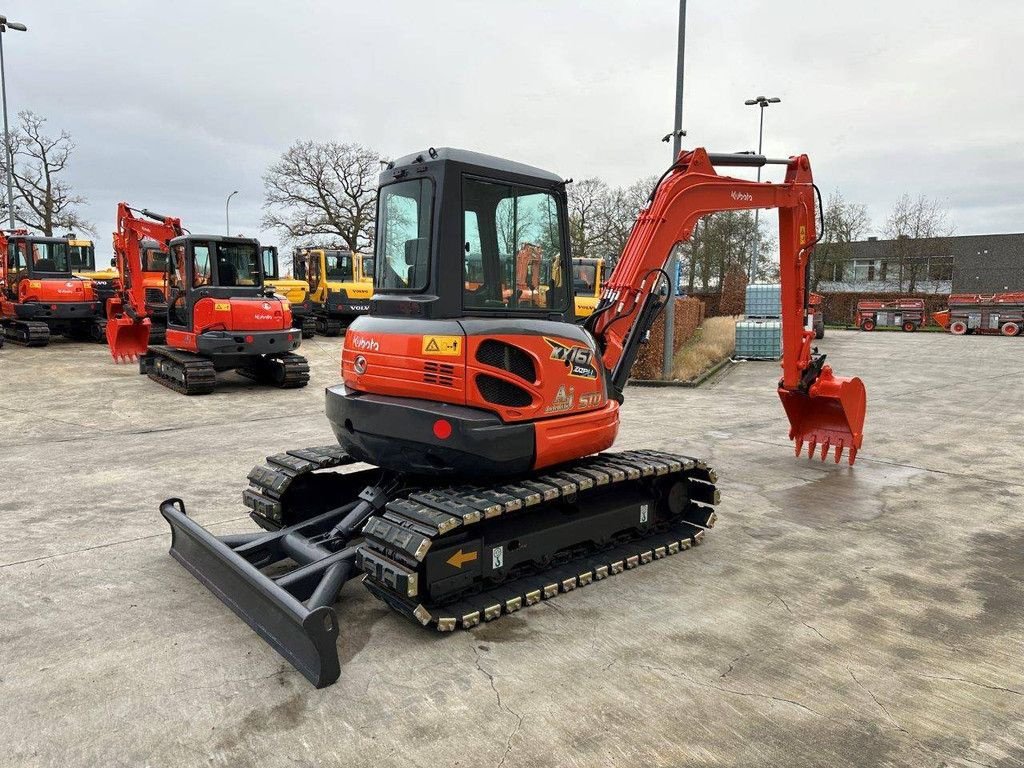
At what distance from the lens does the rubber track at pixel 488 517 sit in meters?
3.99

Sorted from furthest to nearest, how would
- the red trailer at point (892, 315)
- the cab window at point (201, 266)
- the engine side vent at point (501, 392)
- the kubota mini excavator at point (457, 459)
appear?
the red trailer at point (892, 315)
the cab window at point (201, 266)
the engine side vent at point (501, 392)
the kubota mini excavator at point (457, 459)

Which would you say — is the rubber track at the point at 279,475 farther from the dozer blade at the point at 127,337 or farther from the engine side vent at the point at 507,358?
the dozer blade at the point at 127,337

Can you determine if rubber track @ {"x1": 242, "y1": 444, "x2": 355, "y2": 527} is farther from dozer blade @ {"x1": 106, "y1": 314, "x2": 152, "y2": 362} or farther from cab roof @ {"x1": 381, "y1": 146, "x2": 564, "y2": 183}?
dozer blade @ {"x1": 106, "y1": 314, "x2": 152, "y2": 362}

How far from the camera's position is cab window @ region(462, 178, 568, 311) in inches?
181

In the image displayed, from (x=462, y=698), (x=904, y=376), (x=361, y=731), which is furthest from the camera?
(x=904, y=376)

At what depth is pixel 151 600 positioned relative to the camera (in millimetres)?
4559

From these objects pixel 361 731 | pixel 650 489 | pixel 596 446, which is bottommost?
pixel 361 731

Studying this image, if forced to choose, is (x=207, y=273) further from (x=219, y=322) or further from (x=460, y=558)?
(x=460, y=558)

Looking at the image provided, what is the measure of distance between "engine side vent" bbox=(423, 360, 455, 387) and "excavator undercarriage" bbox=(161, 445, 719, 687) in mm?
703

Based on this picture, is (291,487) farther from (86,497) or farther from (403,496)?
(86,497)

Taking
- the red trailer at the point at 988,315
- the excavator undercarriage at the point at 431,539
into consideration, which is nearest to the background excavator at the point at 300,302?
the excavator undercarriage at the point at 431,539

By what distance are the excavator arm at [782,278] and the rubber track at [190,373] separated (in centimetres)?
937

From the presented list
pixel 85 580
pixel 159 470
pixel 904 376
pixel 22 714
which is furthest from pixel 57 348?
pixel 904 376

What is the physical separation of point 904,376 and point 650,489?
1414cm
